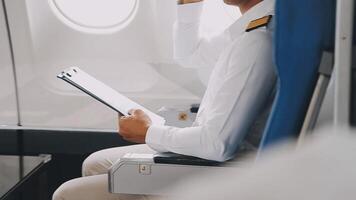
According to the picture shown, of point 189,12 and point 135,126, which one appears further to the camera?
point 189,12

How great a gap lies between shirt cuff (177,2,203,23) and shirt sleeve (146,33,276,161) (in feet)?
2.36

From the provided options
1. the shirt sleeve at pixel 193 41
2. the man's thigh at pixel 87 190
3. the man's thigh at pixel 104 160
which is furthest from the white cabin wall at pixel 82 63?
the man's thigh at pixel 87 190

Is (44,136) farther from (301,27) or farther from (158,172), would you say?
(301,27)

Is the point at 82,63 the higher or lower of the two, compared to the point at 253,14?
lower

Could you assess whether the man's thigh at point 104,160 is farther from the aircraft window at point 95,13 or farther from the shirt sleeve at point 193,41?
the aircraft window at point 95,13

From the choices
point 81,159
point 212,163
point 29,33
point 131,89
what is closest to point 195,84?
point 131,89

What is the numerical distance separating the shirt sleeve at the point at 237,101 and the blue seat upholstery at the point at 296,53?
19cm

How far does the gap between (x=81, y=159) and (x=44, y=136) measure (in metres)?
0.30

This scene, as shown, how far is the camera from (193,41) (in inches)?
93.4

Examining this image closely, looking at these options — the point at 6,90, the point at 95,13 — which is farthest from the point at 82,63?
the point at 6,90

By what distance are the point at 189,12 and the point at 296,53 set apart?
101 centimetres

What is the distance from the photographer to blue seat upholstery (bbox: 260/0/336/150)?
1.35 meters

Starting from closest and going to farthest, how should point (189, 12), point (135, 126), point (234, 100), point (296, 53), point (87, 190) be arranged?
point (296, 53)
point (234, 100)
point (135, 126)
point (87, 190)
point (189, 12)

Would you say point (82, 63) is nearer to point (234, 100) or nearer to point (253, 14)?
point (253, 14)
